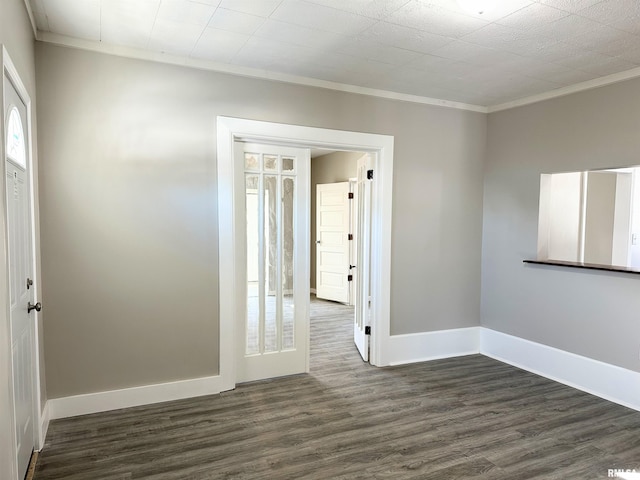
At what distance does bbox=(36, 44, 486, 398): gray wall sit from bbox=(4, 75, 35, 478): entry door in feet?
1.39

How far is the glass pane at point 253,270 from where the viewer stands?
3582mm

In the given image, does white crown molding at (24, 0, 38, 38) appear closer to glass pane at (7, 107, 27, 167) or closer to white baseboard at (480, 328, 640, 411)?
glass pane at (7, 107, 27, 167)

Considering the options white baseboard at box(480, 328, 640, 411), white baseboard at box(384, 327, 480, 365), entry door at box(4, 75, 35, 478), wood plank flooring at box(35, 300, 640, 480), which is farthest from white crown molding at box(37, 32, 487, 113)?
wood plank flooring at box(35, 300, 640, 480)

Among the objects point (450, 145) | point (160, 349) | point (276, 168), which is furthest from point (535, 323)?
point (160, 349)

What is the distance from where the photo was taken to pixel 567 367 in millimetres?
3662

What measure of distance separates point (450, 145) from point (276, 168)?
1.88m

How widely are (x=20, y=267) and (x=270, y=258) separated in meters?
1.88

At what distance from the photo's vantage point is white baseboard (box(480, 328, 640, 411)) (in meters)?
3.25

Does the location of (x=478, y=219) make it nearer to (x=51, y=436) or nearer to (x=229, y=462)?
(x=229, y=462)

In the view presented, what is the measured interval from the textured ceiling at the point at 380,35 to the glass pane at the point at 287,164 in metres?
0.72

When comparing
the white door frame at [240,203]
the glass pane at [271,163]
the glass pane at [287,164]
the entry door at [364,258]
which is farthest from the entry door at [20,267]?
the entry door at [364,258]

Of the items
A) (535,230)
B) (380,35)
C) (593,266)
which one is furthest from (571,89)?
(380,35)

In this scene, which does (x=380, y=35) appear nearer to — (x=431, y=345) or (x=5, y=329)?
(x=5, y=329)

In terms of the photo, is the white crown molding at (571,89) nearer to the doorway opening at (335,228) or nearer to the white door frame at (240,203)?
the white door frame at (240,203)
